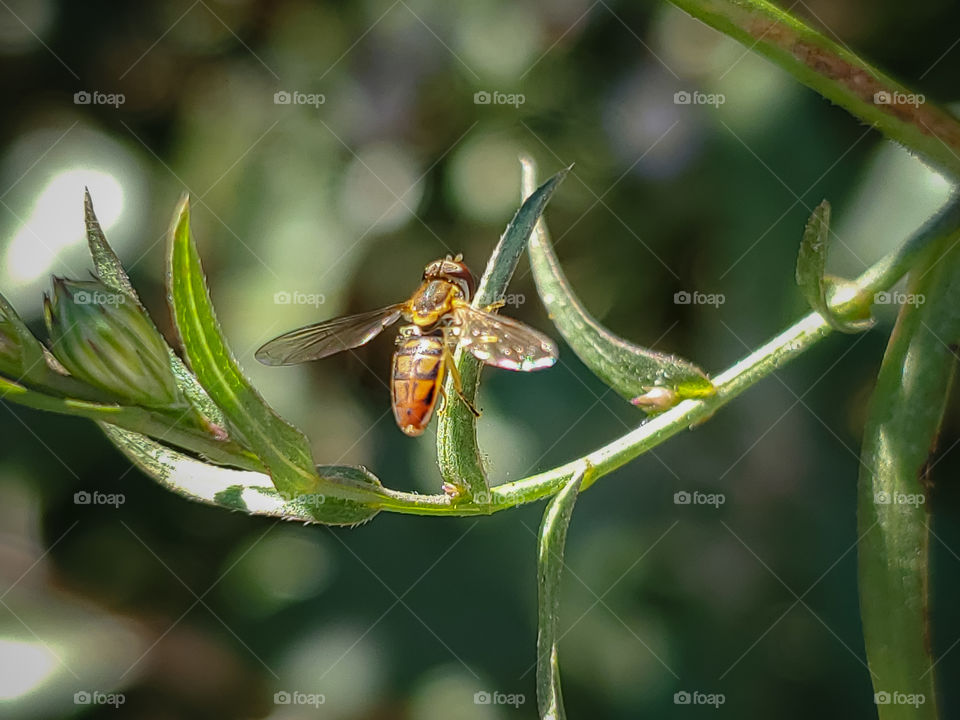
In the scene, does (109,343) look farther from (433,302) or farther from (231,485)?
(433,302)

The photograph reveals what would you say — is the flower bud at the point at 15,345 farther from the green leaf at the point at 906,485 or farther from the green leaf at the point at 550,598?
the green leaf at the point at 906,485

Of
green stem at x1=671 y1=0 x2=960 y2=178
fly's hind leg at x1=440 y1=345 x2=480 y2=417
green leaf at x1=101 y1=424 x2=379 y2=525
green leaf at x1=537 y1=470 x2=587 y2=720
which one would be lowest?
green leaf at x1=537 y1=470 x2=587 y2=720

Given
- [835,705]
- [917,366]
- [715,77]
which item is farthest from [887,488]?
[715,77]

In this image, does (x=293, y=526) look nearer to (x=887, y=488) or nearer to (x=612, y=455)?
(x=612, y=455)

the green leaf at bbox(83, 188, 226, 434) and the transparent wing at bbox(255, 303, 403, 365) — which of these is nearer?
the green leaf at bbox(83, 188, 226, 434)

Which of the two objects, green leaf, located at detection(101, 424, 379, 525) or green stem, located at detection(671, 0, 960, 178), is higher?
green stem, located at detection(671, 0, 960, 178)

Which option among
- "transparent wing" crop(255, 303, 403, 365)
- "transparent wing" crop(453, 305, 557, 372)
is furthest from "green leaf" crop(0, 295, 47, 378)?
"transparent wing" crop(453, 305, 557, 372)

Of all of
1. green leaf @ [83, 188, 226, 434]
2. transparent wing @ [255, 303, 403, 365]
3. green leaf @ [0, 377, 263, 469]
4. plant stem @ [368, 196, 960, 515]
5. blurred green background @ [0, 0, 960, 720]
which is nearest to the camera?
green leaf @ [0, 377, 263, 469]

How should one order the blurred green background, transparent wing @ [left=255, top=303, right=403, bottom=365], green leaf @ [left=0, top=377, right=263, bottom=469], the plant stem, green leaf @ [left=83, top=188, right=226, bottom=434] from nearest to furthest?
green leaf @ [left=0, top=377, right=263, bottom=469], green leaf @ [left=83, top=188, right=226, bottom=434], the plant stem, transparent wing @ [left=255, top=303, right=403, bottom=365], the blurred green background

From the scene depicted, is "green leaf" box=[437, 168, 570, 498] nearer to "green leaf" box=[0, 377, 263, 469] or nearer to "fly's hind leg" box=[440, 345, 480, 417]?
"fly's hind leg" box=[440, 345, 480, 417]
